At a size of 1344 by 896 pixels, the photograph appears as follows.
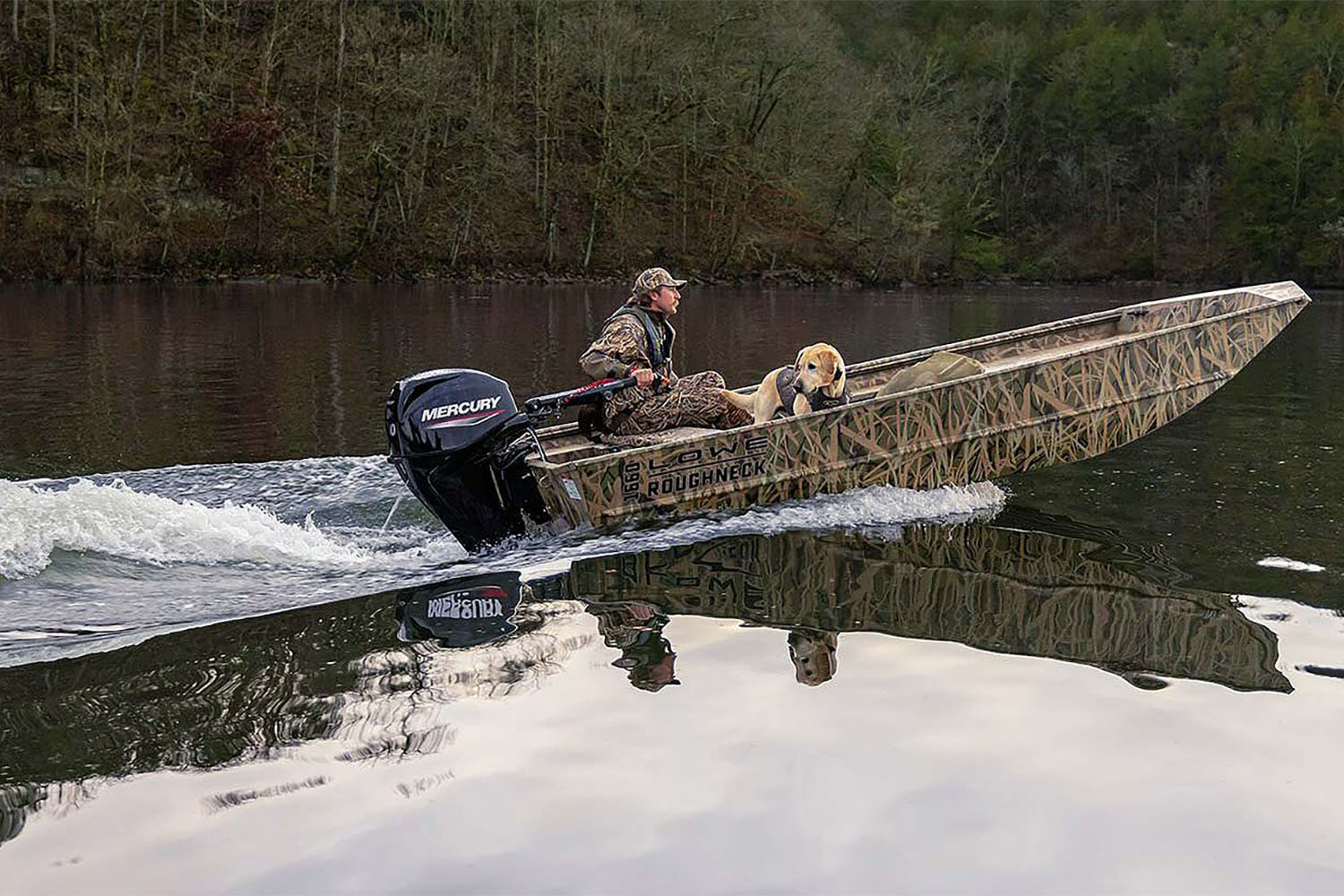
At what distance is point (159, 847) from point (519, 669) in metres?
2.26

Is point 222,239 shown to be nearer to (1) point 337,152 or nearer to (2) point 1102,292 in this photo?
(1) point 337,152

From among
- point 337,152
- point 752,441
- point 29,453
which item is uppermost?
point 337,152

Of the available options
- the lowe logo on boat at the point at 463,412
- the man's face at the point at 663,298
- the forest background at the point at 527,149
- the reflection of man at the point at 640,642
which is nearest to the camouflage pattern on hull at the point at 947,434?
the lowe logo on boat at the point at 463,412

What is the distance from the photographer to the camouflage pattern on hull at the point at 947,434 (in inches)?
375

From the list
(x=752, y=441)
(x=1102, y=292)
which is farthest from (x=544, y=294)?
(x=752, y=441)

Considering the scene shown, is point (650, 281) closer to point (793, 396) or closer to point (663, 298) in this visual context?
point (663, 298)

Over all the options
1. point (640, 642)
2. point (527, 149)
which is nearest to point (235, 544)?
point (640, 642)

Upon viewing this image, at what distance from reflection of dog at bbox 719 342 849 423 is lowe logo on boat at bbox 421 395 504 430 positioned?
7.22ft

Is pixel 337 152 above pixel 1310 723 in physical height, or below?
above

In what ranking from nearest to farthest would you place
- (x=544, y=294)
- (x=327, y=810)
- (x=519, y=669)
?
(x=327, y=810) < (x=519, y=669) < (x=544, y=294)

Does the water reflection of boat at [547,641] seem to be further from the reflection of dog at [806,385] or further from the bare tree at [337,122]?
the bare tree at [337,122]

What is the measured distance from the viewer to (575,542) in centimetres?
934

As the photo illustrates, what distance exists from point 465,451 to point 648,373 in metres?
1.65

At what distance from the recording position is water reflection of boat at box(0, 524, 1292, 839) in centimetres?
573
